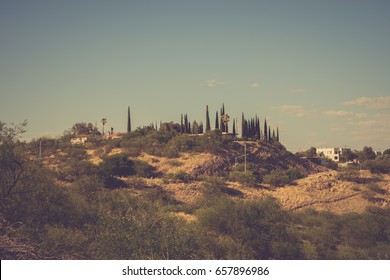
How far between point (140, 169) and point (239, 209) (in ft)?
73.6

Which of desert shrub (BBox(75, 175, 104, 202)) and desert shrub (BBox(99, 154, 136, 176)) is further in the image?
desert shrub (BBox(99, 154, 136, 176))

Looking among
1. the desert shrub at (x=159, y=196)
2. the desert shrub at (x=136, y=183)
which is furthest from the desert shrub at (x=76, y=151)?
the desert shrub at (x=159, y=196)

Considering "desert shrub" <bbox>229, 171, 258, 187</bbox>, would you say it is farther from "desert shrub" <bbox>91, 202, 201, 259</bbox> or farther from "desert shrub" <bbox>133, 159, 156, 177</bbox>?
"desert shrub" <bbox>91, 202, 201, 259</bbox>

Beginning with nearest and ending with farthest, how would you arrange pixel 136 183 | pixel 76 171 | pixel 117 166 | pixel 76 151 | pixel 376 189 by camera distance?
pixel 376 189
pixel 136 183
pixel 76 171
pixel 117 166
pixel 76 151

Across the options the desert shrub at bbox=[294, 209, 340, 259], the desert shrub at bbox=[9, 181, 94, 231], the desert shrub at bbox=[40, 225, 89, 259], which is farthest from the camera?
the desert shrub at bbox=[294, 209, 340, 259]

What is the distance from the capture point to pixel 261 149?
54656 mm

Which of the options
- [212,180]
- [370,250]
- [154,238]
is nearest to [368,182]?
[212,180]

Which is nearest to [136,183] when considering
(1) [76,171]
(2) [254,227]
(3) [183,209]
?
(1) [76,171]

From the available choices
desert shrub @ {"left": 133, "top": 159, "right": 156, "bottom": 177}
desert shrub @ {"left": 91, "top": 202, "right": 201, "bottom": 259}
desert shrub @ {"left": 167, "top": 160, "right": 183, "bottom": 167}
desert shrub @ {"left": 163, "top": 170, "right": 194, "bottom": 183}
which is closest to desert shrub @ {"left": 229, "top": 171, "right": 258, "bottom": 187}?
desert shrub @ {"left": 163, "top": 170, "right": 194, "bottom": 183}

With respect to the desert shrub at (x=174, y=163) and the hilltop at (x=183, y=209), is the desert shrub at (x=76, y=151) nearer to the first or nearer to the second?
the hilltop at (x=183, y=209)

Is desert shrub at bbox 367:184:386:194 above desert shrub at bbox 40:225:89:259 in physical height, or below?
below

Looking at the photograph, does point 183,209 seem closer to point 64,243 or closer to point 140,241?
point 64,243

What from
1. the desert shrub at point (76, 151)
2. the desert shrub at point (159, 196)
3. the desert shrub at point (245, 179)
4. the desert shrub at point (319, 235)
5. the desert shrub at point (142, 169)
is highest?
the desert shrub at point (76, 151)

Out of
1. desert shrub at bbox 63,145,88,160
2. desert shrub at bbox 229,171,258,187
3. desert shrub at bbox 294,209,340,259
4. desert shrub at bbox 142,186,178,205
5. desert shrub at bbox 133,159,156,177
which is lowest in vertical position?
desert shrub at bbox 294,209,340,259
